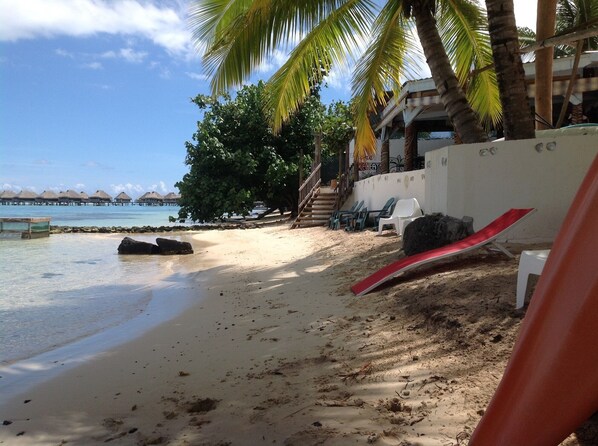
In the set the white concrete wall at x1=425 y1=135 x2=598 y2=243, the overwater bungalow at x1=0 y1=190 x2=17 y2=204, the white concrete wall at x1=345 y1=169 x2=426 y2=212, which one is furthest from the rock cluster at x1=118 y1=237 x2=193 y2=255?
the overwater bungalow at x1=0 y1=190 x2=17 y2=204

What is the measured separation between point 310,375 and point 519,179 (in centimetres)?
440

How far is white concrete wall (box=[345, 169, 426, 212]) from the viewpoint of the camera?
10.7m

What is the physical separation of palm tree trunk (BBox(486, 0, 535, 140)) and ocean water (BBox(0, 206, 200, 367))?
596 cm

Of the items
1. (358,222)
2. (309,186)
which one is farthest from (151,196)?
(358,222)

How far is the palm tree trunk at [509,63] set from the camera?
583 cm

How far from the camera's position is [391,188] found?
12.7 m

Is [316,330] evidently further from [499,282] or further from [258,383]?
[499,282]

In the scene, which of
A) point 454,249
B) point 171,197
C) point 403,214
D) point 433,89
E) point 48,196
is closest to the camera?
point 454,249

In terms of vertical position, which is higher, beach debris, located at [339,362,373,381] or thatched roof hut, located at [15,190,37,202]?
thatched roof hut, located at [15,190,37,202]

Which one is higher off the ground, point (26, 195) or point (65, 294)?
point (26, 195)

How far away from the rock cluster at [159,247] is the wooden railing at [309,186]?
5.31m

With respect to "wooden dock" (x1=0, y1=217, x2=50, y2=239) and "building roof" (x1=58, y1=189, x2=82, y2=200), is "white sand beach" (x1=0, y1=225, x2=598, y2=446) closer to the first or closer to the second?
"wooden dock" (x1=0, y1=217, x2=50, y2=239)

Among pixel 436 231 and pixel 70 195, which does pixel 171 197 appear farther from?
pixel 436 231

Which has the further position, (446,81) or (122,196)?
(122,196)
